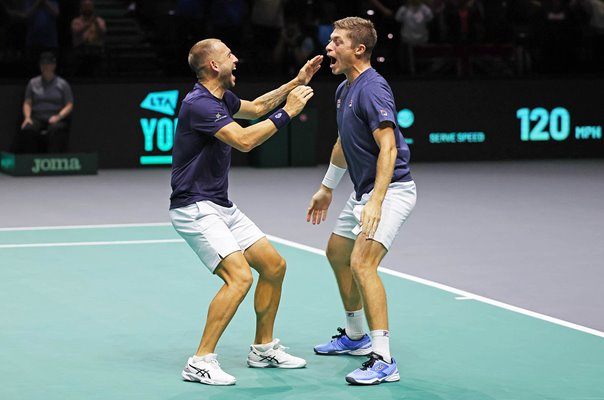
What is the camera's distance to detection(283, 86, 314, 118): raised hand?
7449mm

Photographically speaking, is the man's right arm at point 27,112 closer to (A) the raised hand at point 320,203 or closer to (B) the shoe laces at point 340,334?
(A) the raised hand at point 320,203

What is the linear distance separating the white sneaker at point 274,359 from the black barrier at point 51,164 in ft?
39.2

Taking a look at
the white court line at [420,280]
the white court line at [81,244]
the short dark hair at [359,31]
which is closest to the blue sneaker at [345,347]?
the white court line at [420,280]

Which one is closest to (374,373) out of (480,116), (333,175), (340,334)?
(340,334)

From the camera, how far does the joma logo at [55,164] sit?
754 inches

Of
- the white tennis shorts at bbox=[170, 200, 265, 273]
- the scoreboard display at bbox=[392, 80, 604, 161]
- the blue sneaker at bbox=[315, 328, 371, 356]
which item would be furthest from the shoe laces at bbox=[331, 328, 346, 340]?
the scoreboard display at bbox=[392, 80, 604, 161]

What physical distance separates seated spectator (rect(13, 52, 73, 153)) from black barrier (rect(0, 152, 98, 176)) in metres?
0.22

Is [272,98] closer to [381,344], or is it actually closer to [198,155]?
[198,155]

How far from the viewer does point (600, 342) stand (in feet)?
27.3

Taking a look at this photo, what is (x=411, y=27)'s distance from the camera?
2130 centimetres

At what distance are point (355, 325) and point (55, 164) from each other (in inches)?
467

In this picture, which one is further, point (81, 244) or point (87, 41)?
point (87, 41)

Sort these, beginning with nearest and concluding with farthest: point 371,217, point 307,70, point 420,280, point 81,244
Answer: point 371,217 < point 307,70 < point 420,280 < point 81,244

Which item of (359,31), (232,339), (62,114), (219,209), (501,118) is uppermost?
(359,31)
